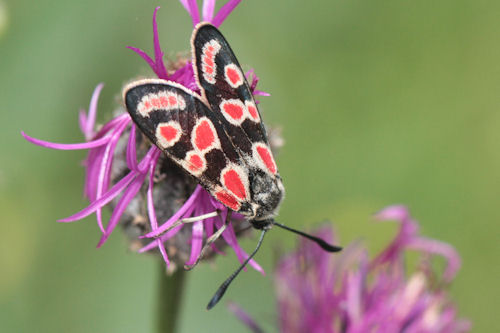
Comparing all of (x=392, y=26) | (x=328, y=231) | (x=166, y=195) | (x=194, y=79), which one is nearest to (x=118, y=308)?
(x=328, y=231)

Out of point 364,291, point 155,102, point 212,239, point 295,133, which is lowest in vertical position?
point 295,133

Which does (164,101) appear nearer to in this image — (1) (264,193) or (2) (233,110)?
(2) (233,110)

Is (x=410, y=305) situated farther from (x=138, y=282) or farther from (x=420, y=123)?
(x=420, y=123)

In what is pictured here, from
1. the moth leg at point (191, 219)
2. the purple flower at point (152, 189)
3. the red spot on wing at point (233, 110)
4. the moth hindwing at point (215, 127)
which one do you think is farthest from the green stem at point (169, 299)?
the red spot on wing at point (233, 110)

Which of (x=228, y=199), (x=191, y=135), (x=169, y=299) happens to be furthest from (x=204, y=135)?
(x=169, y=299)

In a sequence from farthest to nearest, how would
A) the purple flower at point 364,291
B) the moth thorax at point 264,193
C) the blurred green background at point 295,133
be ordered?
the blurred green background at point 295,133 → the purple flower at point 364,291 → the moth thorax at point 264,193

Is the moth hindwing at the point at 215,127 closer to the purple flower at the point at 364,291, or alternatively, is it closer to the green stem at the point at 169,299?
the green stem at the point at 169,299
